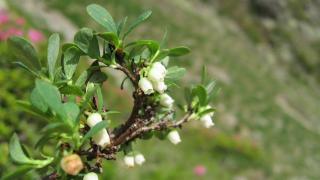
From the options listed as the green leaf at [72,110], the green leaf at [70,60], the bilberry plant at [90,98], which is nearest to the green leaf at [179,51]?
the bilberry plant at [90,98]

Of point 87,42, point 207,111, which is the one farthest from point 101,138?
point 207,111

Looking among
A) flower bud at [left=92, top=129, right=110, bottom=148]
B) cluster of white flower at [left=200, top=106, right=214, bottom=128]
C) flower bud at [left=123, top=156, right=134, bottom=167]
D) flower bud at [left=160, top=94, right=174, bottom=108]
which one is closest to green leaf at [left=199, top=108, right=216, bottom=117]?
cluster of white flower at [left=200, top=106, right=214, bottom=128]

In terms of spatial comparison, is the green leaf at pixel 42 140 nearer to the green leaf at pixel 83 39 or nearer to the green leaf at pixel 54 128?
the green leaf at pixel 54 128

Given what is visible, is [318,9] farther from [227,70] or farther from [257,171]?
[257,171]

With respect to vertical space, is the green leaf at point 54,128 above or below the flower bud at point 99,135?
above

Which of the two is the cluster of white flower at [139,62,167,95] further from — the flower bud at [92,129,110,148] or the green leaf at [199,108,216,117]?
the green leaf at [199,108,216,117]

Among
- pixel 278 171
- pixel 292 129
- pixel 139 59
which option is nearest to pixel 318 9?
pixel 292 129

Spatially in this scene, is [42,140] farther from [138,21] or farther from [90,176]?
[138,21]
